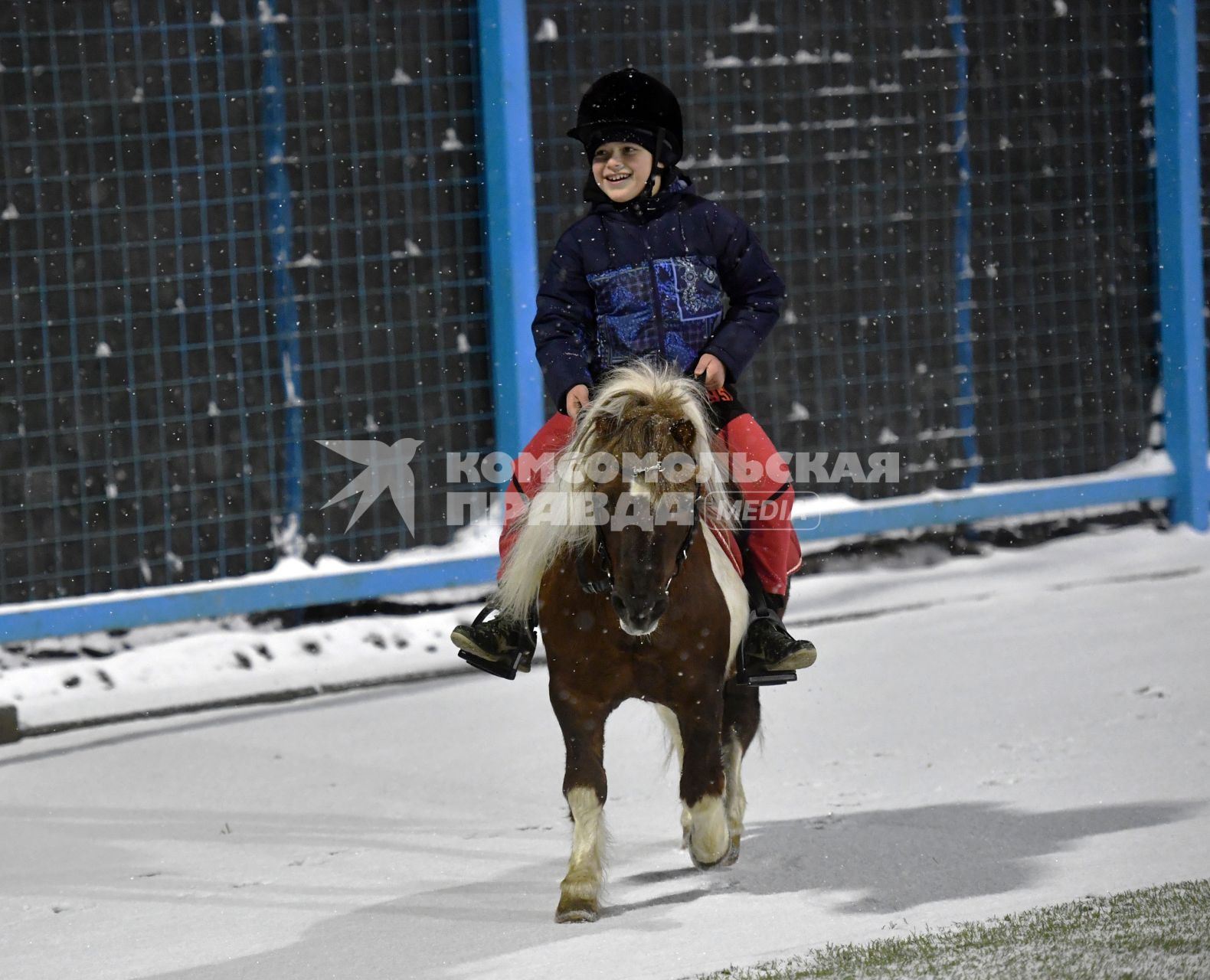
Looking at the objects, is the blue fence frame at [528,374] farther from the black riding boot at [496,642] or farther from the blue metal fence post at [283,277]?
the black riding boot at [496,642]

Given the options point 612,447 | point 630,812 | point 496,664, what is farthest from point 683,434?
point 630,812

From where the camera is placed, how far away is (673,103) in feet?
15.7

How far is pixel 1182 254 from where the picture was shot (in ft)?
28.1

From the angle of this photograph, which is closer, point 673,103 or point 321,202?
point 673,103

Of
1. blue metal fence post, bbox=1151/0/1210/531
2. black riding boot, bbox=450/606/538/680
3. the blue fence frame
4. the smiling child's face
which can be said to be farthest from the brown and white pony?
blue metal fence post, bbox=1151/0/1210/531

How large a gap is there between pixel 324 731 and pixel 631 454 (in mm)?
2806

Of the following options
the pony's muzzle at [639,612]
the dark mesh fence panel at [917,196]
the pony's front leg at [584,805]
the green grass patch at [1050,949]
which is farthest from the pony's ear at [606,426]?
the dark mesh fence panel at [917,196]

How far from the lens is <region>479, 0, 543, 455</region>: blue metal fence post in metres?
7.30

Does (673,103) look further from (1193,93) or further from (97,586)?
(1193,93)

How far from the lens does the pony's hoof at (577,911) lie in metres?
4.25

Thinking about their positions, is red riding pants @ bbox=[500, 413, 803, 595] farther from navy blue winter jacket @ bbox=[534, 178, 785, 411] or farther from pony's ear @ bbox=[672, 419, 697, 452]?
pony's ear @ bbox=[672, 419, 697, 452]

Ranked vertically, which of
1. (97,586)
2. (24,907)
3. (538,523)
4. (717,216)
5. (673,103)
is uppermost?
(673,103)

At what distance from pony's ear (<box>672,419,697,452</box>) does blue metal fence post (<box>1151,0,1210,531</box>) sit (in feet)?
16.9

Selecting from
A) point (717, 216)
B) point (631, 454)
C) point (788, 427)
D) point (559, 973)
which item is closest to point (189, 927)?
point (559, 973)
